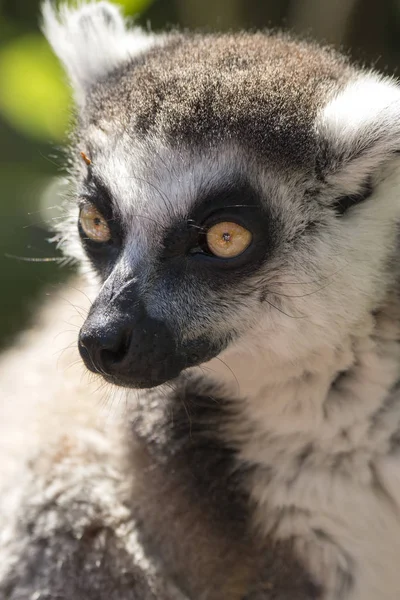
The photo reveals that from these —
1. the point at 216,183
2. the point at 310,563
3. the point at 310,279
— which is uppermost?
the point at 216,183

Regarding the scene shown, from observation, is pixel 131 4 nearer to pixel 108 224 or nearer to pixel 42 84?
pixel 42 84

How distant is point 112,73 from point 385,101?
1107 mm

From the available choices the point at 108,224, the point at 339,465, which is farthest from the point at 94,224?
the point at 339,465

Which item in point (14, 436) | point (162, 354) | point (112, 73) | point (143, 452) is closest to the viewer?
point (162, 354)

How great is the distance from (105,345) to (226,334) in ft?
1.30

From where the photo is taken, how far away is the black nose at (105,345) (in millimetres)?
2109

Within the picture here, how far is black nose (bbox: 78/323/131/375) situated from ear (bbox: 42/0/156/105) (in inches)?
46.9

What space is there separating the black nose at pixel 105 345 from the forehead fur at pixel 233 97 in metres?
0.58

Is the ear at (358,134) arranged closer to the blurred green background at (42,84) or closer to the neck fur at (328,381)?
the neck fur at (328,381)

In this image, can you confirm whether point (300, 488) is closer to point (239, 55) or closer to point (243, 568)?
point (243, 568)

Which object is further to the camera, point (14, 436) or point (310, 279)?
point (14, 436)

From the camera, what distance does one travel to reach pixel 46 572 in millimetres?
2764

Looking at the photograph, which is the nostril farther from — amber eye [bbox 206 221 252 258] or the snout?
amber eye [bbox 206 221 252 258]

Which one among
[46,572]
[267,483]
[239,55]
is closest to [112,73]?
[239,55]
